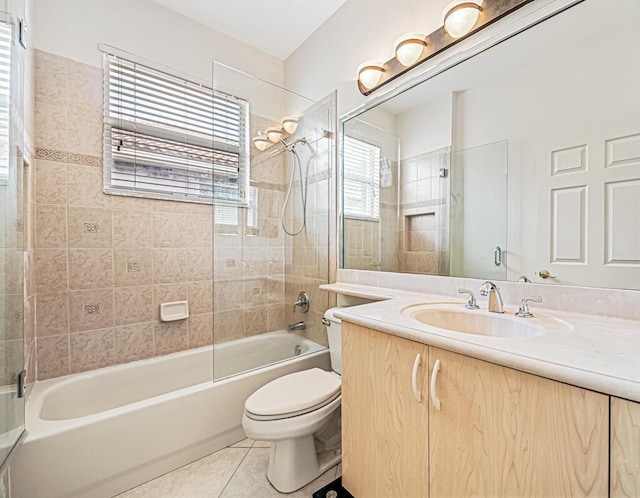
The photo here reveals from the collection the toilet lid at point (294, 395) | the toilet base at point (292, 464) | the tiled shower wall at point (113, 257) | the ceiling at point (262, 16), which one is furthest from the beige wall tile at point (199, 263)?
the ceiling at point (262, 16)

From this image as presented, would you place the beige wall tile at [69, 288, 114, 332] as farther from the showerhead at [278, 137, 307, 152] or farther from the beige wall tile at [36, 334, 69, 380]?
the showerhead at [278, 137, 307, 152]

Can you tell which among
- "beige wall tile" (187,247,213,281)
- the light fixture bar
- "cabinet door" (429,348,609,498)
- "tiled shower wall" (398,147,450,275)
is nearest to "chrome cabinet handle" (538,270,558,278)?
"tiled shower wall" (398,147,450,275)

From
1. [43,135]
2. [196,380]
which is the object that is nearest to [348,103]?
[43,135]

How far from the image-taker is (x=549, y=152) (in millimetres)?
1112

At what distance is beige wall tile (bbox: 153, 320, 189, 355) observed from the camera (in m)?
2.01

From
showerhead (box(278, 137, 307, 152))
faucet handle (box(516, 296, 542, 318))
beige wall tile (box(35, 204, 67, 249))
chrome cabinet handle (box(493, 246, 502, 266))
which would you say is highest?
showerhead (box(278, 137, 307, 152))

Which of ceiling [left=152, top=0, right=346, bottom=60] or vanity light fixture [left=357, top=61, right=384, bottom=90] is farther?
ceiling [left=152, top=0, right=346, bottom=60]

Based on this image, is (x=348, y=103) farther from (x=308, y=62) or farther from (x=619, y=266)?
(x=619, y=266)

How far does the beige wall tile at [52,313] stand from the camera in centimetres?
165

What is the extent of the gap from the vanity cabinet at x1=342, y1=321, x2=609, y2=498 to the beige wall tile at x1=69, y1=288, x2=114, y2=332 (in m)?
1.58

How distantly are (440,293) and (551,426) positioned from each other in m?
0.84

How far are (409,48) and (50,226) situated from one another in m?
2.19

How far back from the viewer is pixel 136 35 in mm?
1932

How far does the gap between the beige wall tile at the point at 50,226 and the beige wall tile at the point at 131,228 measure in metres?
0.25
